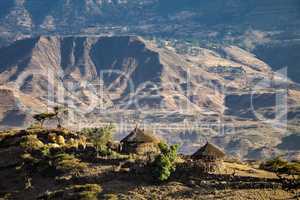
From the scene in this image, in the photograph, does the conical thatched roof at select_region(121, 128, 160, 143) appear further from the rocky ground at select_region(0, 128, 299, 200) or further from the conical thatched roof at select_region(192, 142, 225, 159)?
the conical thatched roof at select_region(192, 142, 225, 159)

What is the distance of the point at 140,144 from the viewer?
70625mm

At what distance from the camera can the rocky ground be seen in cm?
5416

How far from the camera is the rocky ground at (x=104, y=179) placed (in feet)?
178

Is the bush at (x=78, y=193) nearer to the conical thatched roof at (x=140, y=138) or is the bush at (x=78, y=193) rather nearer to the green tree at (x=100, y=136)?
the green tree at (x=100, y=136)

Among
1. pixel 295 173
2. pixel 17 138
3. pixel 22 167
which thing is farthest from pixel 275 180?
pixel 17 138

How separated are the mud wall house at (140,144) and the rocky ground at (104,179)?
4.05m

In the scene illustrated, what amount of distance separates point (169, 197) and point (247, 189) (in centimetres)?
667

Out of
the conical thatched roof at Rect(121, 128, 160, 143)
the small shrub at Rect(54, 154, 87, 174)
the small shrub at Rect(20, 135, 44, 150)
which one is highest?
the conical thatched roof at Rect(121, 128, 160, 143)

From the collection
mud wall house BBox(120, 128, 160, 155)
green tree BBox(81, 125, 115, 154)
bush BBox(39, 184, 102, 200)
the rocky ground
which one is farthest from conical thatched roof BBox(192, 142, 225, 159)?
bush BBox(39, 184, 102, 200)

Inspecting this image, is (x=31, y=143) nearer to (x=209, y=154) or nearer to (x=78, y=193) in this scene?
(x=78, y=193)

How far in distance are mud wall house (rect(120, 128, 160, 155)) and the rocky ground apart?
4047 millimetres

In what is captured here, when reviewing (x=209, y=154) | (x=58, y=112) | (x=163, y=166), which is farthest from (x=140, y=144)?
(x=58, y=112)

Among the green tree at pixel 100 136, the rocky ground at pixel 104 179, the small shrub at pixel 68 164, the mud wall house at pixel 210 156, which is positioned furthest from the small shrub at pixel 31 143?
the mud wall house at pixel 210 156

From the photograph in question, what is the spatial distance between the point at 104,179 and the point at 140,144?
1294 cm
